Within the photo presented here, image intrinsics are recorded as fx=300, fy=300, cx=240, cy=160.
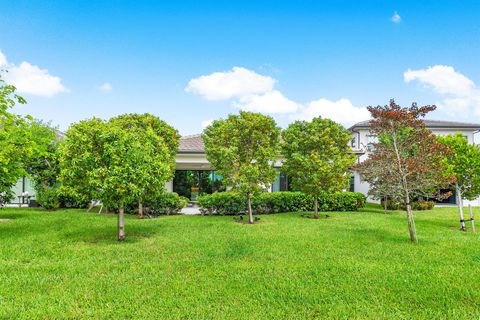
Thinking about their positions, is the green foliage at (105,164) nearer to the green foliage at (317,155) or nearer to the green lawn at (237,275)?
the green lawn at (237,275)

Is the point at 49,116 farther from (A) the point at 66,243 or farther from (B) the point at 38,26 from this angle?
(A) the point at 66,243

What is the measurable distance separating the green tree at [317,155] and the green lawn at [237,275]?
16.0ft

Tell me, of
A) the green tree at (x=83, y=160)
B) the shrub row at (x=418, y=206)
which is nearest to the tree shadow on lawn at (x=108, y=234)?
the green tree at (x=83, y=160)

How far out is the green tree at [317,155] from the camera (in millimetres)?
15539

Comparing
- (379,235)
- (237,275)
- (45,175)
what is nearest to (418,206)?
(379,235)

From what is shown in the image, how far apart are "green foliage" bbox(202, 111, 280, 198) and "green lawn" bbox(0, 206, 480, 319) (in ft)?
11.4

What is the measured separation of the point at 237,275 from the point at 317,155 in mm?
10632

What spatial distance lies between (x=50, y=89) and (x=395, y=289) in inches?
1020

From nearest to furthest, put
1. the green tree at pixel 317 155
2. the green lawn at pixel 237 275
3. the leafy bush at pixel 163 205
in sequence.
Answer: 1. the green lawn at pixel 237 275
2. the green tree at pixel 317 155
3. the leafy bush at pixel 163 205

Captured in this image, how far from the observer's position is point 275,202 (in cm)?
1838

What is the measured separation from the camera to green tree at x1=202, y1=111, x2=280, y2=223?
13875mm

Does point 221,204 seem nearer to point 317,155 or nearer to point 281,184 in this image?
point 317,155

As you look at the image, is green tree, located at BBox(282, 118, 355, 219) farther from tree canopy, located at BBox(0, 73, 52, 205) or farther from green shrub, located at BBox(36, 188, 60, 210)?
green shrub, located at BBox(36, 188, 60, 210)

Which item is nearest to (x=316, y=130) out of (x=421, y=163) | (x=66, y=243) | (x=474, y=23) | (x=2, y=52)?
(x=421, y=163)
